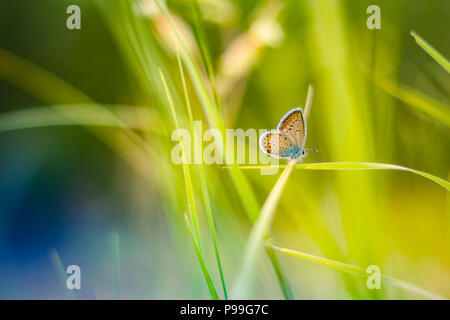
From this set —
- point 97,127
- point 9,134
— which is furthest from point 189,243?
point 9,134

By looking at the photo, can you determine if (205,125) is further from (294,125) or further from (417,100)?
(417,100)

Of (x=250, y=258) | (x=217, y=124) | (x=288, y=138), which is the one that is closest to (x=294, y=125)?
(x=288, y=138)

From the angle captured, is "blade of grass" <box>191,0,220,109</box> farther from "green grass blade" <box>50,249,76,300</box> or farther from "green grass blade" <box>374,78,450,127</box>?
"green grass blade" <box>50,249,76,300</box>

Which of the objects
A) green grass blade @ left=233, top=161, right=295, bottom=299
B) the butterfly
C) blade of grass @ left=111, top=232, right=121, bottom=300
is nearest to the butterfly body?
the butterfly

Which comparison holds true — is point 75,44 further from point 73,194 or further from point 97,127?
point 73,194

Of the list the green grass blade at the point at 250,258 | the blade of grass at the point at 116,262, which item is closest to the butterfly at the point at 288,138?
the green grass blade at the point at 250,258
